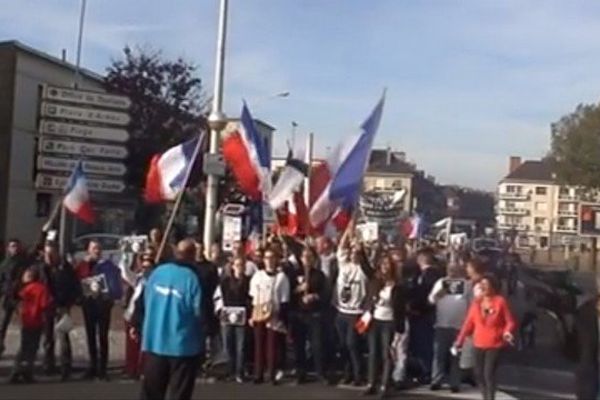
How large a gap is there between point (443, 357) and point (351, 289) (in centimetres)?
141

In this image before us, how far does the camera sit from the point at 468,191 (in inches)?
5546

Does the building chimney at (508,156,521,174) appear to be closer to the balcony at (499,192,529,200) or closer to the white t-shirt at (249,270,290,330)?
the balcony at (499,192,529,200)

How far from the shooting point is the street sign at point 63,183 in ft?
64.7

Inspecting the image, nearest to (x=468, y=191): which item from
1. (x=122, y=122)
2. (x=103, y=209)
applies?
(x=103, y=209)

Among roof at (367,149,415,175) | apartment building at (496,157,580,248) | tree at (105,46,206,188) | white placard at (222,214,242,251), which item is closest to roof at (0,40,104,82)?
tree at (105,46,206,188)

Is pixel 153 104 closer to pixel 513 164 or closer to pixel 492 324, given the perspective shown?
pixel 492 324

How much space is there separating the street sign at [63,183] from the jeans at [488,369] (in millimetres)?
8062

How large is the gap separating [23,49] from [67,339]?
43.1 m

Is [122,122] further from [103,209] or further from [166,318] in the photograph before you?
[103,209]

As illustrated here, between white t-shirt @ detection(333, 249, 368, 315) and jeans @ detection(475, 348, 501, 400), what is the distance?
2735mm

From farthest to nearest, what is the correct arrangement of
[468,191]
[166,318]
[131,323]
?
[468,191] < [131,323] < [166,318]

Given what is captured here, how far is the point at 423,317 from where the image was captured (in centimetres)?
1692

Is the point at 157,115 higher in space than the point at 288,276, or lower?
higher

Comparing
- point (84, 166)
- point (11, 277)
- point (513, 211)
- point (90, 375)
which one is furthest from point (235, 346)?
point (513, 211)
